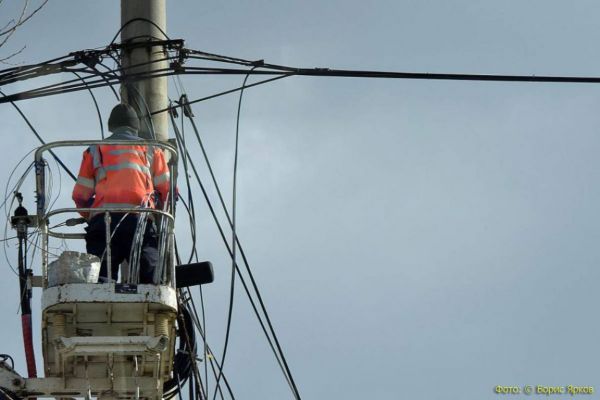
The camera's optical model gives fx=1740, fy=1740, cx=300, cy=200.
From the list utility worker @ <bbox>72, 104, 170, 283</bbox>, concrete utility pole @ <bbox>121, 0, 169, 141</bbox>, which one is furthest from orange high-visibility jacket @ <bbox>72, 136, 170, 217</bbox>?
concrete utility pole @ <bbox>121, 0, 169, 141</bbox>

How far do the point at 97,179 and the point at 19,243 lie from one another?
0.76 metres

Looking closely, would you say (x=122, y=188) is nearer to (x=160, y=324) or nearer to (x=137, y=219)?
(x=137, y=219)

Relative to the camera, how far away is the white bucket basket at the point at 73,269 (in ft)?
40.5

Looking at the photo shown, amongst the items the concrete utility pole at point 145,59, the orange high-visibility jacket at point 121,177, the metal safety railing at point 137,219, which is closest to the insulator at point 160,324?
the metal safety railing at point 137,219

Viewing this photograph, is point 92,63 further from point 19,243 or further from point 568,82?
point 568,82

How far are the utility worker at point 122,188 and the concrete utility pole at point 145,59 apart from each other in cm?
80

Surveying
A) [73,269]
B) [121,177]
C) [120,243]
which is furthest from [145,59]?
[73,269]

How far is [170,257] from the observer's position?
1274 centimetres

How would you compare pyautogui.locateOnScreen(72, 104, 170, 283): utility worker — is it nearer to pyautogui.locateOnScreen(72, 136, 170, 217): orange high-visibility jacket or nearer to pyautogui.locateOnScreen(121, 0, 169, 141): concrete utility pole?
pyautogui.locateOnScreen(72, 136, 170, 217): orange high-visibility jacket

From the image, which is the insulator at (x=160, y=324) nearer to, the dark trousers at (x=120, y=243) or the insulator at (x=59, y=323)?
the dark trousers at (x=120, y=243)

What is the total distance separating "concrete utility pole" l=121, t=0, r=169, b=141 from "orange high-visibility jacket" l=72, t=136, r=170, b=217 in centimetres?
92

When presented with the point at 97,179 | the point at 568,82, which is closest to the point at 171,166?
the point at 97,179

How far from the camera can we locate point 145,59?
14.8 meters

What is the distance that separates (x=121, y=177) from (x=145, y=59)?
1980 millimetres
